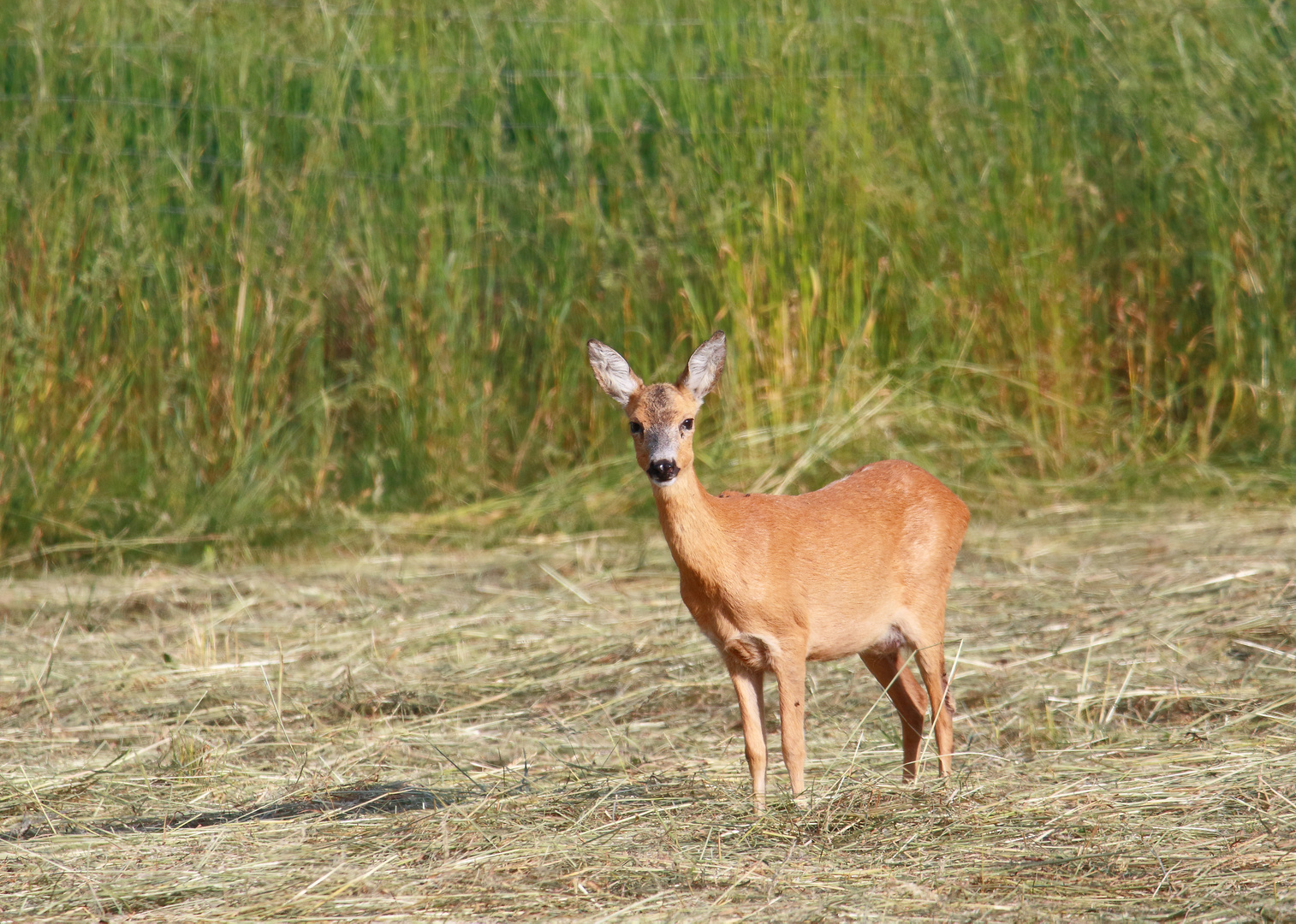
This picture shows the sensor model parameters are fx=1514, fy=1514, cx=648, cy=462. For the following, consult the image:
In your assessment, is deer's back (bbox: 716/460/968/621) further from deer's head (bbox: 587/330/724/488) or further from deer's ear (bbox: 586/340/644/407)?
deer's ear (bbox: 586/340/644/407)

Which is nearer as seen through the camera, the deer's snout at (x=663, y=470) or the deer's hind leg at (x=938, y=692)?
the deer's snout at (x=663, y=470)

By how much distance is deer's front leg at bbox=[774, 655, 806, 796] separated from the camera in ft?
12.6

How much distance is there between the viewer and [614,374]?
13.2ft

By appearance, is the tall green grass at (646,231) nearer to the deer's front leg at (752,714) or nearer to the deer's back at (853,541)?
the deer's back at (853,541)

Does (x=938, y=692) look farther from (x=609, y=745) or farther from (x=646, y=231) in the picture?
(x=646, y=231)

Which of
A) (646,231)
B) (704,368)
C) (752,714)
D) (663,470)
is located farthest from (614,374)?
(646,231)

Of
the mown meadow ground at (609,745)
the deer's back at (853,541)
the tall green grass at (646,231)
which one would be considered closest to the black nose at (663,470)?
the deer's back at (853,541)

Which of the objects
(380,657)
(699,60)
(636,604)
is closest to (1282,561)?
(636,604)

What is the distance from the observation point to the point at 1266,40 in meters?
8.22

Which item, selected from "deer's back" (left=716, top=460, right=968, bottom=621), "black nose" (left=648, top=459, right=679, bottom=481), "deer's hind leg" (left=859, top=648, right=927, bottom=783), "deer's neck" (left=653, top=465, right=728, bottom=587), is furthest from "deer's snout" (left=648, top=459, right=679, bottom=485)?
"deer's hind leg" (left=859, top=648, right=927, bottom=783)

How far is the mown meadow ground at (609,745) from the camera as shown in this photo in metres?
3.18

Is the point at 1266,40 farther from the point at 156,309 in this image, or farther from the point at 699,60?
the point at 156,309

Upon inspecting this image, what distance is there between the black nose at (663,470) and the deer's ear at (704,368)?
1.15 feet

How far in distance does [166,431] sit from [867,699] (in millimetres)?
3851
